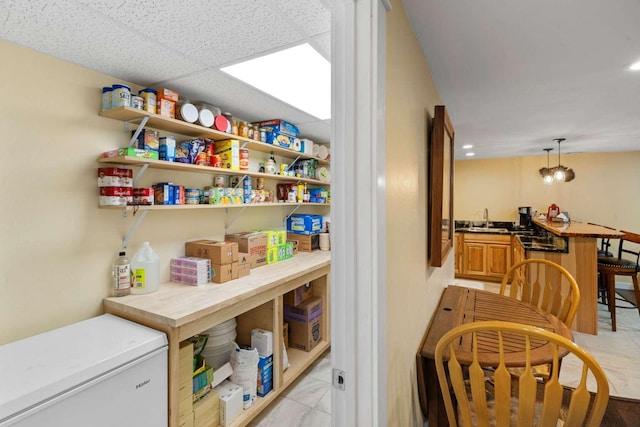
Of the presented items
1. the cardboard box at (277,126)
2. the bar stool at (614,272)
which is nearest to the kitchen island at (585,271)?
the bar stool at (614,272)

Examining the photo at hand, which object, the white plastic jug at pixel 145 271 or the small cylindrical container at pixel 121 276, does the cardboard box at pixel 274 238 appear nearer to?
the white plastic jug at pixel 145 271

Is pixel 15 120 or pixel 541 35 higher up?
pixel 541 35

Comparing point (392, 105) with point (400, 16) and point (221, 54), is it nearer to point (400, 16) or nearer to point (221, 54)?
point (400, 16)

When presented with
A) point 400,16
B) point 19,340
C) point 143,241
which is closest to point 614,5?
point 400,16

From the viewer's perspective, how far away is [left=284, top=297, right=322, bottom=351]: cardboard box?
8.51 feet

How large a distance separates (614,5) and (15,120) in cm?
269

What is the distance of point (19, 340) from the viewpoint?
1355 millimetres

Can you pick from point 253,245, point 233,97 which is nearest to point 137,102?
point 233,97

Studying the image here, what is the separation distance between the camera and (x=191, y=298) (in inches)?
65.0

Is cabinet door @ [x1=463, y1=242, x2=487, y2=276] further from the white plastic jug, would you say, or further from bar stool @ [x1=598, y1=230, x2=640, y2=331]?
the white plastic jug

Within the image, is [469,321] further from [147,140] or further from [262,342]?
Result: [147,140]

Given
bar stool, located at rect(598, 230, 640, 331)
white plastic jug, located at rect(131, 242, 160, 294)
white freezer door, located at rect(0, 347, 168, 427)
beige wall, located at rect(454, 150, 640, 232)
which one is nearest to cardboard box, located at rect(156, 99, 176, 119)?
white plastic jug, located at rect(131, 242, 160, 294)

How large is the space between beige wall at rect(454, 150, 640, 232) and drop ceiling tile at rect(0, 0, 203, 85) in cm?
554

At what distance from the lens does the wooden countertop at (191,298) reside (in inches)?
56.5
